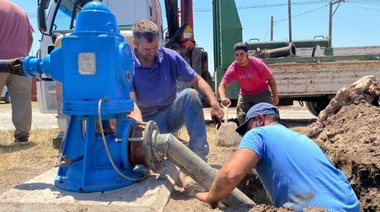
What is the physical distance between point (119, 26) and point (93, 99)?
11.4ft

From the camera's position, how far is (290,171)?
7.12ft

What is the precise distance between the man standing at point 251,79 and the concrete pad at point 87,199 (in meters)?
3.07

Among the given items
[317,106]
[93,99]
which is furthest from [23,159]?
[317,106]

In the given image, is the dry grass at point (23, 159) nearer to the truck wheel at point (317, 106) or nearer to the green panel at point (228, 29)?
the green panel at point (228, 29)

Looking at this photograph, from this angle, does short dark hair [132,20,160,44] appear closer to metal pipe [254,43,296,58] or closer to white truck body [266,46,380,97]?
white truck body [266,46,380,97]

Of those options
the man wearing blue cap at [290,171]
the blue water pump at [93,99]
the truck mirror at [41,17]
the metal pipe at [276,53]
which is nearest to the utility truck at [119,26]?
the truck mirror at [41,17]

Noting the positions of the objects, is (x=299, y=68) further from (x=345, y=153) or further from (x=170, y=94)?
(x=170, y=94)

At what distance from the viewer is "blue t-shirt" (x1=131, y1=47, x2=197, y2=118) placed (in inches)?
134

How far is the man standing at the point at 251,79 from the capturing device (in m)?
5.36

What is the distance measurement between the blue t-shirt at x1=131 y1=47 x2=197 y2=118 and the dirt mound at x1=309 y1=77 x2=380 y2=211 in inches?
59.4

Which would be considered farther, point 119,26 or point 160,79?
point 119,26

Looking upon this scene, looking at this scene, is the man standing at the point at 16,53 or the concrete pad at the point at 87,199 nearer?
the concrete pad at the point at 87,199

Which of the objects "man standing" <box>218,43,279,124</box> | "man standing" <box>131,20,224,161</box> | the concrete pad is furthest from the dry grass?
"man standing" <box>218,43,279,124</box>

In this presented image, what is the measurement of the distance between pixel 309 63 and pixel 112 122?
16.6 ft
